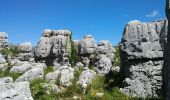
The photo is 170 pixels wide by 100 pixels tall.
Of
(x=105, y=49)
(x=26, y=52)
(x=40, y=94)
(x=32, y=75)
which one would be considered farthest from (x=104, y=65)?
(x=26, y=52)

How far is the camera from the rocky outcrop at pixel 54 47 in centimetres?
2845

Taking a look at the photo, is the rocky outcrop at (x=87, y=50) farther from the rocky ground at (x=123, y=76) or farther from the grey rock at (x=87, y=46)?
the rocky ground at (x=123, y=76)

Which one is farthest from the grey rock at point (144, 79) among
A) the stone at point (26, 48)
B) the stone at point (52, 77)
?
the stone at point (26, 48)

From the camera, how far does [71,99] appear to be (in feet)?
→ 62.9

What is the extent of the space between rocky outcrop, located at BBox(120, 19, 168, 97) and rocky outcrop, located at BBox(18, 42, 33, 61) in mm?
12337

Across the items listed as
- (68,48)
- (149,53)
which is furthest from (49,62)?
(149,53)

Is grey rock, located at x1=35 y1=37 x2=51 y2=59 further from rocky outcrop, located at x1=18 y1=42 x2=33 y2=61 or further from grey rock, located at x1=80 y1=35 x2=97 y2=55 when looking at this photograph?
grey rock, located at x1=80 y1=35 x2=97 y2=55

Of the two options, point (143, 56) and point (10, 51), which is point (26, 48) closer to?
point (10, 51)

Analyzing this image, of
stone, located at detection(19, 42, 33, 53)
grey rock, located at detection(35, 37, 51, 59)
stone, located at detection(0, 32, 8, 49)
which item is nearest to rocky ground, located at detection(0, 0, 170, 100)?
grey rock, located at detection(35, 37, 51, 59)

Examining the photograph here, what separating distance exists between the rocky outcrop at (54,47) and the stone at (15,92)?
1993 cm

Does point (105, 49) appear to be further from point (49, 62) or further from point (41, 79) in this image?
point (41, 79)

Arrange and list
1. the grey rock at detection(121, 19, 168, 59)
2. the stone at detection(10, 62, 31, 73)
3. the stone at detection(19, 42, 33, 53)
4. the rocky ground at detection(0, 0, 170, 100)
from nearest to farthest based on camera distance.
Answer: the rocky ground at detection(0, 0, 170, 100) < the grey rock at detection(121, 19, 168, 59) < the stone at detection(10, 62, 31, 73) < the stone at detection(19, 42, 33, 53)

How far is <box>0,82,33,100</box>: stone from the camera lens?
810 centimetres

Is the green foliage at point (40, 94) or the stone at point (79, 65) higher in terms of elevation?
the stone at point (79, 65)
